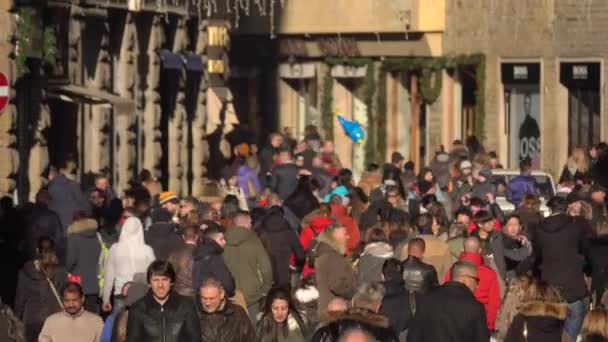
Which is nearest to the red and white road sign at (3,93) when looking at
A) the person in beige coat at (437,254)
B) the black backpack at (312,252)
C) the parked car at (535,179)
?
the black backpack at (312,252)

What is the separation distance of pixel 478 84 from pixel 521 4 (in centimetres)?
190

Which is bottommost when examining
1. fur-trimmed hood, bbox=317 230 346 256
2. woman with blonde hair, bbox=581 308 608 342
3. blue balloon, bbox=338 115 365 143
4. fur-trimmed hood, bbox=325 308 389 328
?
woman with blonde hair, bbox=581 308 608 342

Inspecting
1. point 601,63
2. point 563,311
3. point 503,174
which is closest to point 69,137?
point 503,174

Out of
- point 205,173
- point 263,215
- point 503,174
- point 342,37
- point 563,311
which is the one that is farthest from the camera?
point 342,37

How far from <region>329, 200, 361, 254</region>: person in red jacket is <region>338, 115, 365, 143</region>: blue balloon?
67.9 ft

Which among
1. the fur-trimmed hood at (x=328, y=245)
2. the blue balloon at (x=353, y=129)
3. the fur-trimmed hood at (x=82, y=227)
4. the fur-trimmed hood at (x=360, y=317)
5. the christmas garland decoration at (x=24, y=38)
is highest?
the christmas garland decoration at (x=24, y=38)

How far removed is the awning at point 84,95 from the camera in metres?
39.9

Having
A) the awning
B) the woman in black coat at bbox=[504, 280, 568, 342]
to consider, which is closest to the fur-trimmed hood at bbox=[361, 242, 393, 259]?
the woman in black coat at bbox=[504, 280, 568, 342]

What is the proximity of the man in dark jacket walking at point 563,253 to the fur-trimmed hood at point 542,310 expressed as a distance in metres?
5.22

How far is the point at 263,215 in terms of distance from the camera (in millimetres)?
29344

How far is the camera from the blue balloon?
5362 centimetres

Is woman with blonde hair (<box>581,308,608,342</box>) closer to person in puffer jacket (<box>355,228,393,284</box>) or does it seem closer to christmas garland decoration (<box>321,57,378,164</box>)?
person in puffer jacket (<box>355,228,393,284</box>)

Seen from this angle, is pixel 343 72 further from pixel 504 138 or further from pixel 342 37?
pixel 504 138

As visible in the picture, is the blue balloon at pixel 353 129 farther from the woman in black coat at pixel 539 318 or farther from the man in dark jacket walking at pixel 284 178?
the woman in black coat at pixel 539 318
